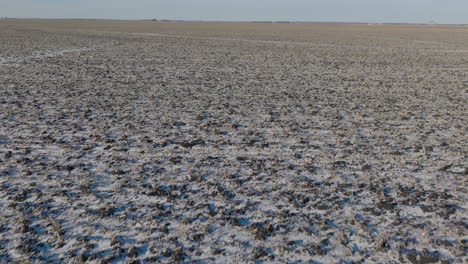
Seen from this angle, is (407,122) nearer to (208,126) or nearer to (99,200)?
(208,126)

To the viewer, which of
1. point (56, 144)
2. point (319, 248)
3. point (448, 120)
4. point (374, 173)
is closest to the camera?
point (319, 248)

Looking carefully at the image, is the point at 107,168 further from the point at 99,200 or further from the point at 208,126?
the point at 208,126

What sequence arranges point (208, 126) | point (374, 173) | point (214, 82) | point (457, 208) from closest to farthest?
point (457, 208)
point (374, 173)
point (208, 126)
point (214, 82)

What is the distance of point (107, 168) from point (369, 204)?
60.5 inches

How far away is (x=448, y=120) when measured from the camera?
3.48 meters

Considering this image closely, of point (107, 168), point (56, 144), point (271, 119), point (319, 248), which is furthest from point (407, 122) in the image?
point (56, 144)

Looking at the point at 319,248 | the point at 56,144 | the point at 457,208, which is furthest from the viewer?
the point at 56,144

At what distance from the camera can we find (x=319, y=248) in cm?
151

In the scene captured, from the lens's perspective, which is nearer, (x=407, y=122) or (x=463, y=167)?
(x=463, y=167)

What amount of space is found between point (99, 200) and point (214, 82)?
4024mm

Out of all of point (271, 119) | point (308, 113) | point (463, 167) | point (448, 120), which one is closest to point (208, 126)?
point (271, 119)

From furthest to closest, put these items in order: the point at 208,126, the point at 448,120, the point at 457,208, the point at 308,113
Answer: the point at 308,113, the point at 448,120, the point at 208,126, the point at 457,208

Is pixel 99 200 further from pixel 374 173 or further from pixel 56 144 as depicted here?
pixel 374 173

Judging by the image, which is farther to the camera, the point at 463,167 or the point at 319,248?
A: the point at 463,167
